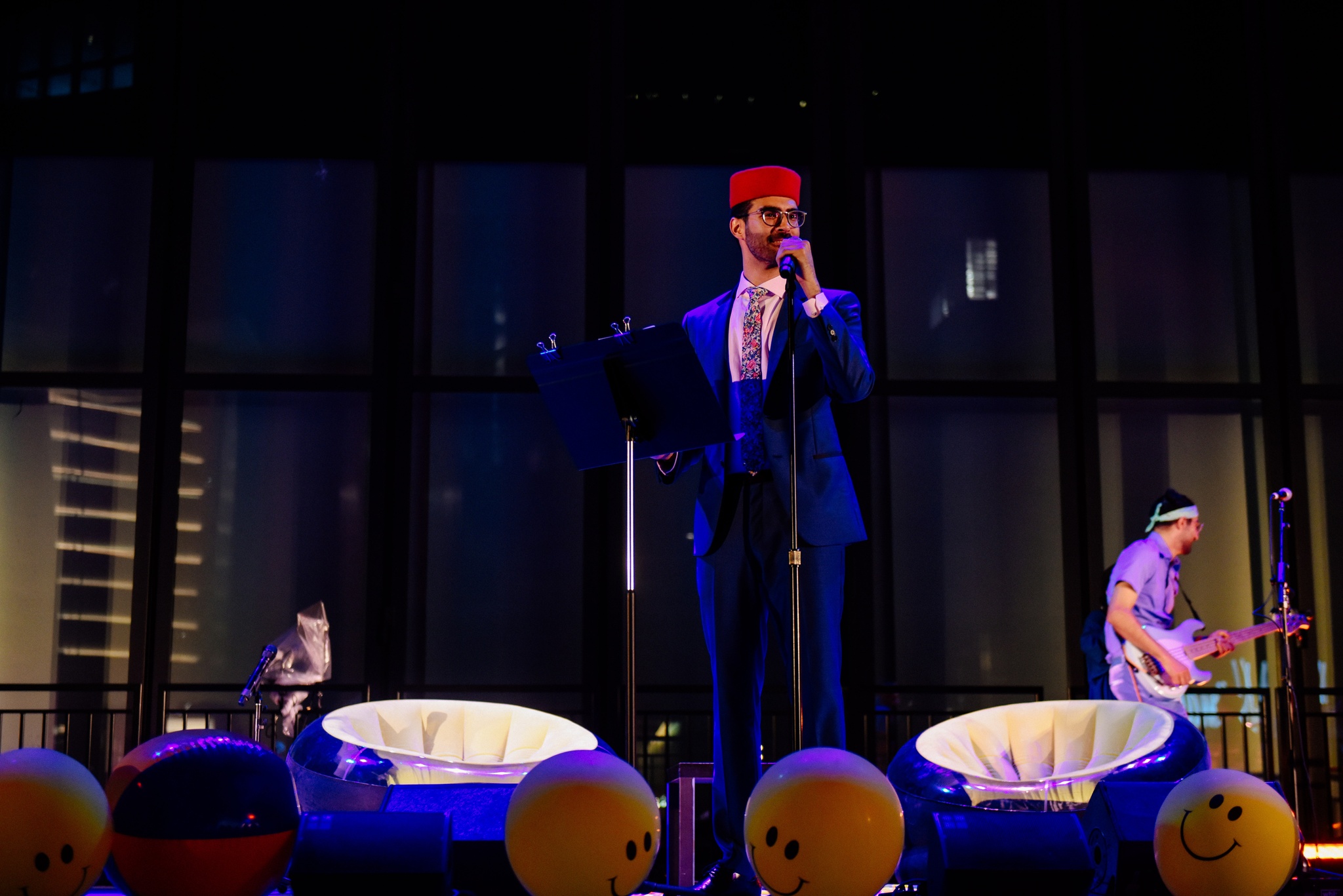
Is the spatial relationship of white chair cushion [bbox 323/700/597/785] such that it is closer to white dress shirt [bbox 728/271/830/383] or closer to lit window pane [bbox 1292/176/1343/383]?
white dress shirt [bbox 728/271/830/383]

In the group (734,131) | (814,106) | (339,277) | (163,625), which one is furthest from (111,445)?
(814,106)

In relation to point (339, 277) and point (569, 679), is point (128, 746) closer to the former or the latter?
point (569, 679)

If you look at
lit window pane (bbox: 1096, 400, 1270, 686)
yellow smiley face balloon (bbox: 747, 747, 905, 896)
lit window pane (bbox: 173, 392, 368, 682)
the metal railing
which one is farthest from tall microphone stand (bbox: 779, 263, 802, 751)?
the metal railing

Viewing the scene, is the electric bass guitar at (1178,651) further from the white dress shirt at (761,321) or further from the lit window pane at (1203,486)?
the white dress shirt at (761,321)

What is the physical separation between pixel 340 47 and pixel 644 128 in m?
1.72

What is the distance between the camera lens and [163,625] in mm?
6371

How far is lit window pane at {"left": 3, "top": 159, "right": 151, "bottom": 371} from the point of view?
21.8 ft

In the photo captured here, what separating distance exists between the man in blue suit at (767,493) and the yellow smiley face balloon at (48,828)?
156cm

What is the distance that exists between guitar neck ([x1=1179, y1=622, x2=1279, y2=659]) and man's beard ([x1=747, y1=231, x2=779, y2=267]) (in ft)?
10.9

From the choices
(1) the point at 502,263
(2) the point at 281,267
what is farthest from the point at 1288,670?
(2) the point at 281,267

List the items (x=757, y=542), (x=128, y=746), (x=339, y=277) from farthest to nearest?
(x=339, y=277) → (x=128, y=746) → (x=757, y=542)

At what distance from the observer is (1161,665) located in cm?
571

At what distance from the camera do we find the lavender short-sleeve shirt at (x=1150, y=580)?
19.0 ft

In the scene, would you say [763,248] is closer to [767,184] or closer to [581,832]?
[767,184]
